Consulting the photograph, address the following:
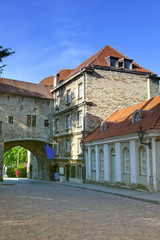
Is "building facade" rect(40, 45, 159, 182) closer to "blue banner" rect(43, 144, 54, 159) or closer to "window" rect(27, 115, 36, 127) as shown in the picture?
"blue banner" rect(43, 144, 54, 159)

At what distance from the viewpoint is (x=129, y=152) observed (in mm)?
19562

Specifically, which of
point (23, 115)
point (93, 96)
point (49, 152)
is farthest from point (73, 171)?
point (23, 115)

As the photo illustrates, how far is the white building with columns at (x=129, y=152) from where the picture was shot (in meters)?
16.9

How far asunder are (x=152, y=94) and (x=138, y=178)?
589 inches

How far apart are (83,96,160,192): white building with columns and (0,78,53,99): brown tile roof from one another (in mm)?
11329

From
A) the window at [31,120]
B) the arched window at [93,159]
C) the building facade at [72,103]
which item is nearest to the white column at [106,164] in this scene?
the arched window at [93,159]

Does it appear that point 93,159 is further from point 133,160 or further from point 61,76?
point 61,76

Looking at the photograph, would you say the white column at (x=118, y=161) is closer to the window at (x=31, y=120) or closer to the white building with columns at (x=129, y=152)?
the white building with columns at (x=129, y=152)

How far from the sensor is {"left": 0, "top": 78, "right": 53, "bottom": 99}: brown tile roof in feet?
111

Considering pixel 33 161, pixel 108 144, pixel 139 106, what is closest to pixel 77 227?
pixel 108 144

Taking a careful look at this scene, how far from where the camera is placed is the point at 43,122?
35.2 m

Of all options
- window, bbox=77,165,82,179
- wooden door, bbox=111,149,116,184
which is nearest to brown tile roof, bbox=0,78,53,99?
window, bbox=77,165,82,179

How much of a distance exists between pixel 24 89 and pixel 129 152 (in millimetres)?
19325

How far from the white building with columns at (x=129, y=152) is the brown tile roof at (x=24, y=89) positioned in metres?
11.3
